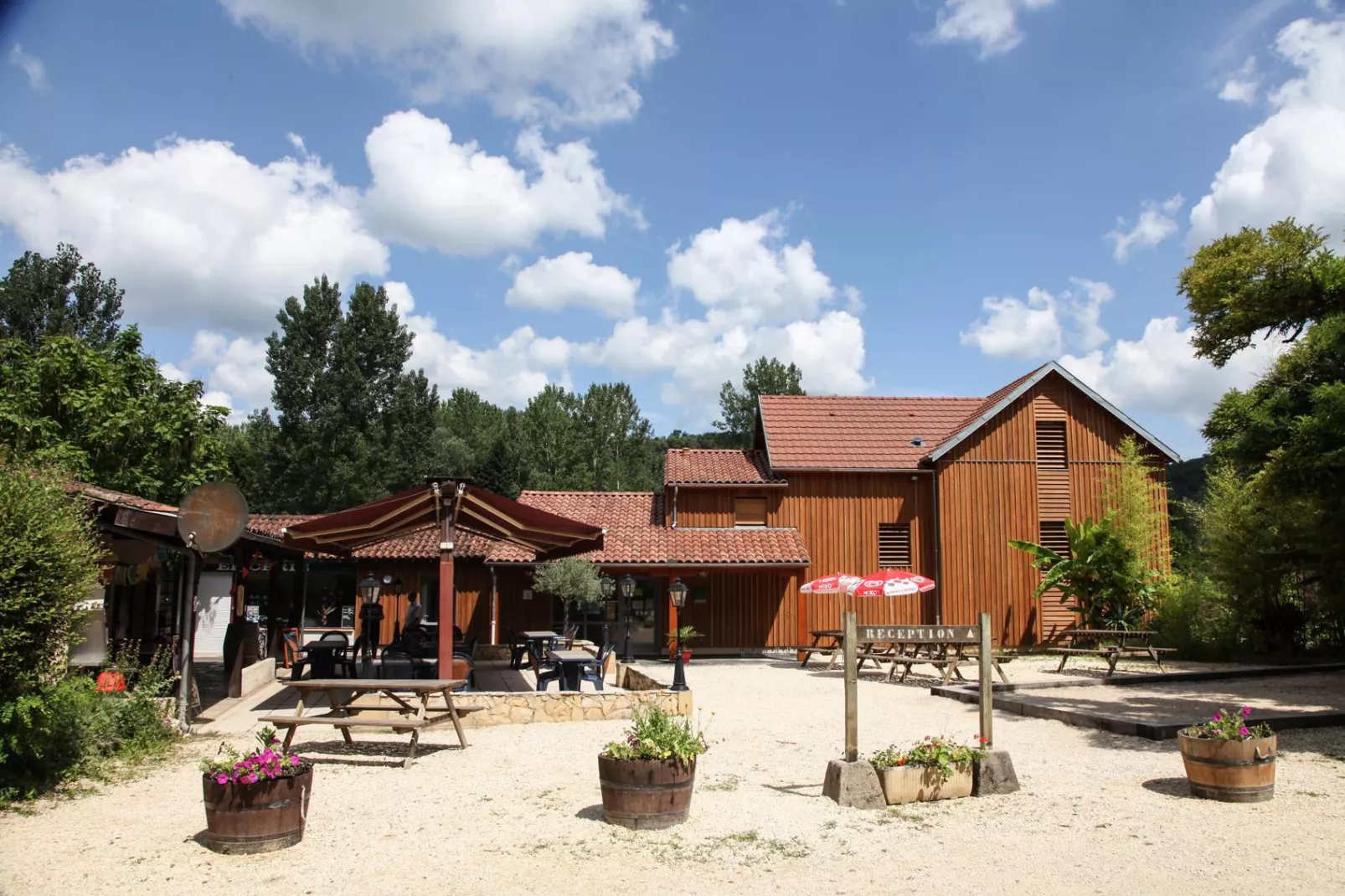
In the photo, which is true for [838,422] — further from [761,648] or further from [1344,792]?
[1344,792]

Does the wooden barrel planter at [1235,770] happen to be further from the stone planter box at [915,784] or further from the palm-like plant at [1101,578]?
the palm-like plant at [1101,578]

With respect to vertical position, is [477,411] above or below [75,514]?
above

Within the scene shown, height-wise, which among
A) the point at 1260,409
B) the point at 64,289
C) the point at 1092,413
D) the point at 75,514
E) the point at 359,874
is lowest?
the point at 359,874

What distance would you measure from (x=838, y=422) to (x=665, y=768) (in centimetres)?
2112

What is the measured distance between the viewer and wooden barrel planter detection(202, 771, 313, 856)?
5727 mm

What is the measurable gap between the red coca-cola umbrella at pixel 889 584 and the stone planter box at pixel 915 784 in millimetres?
10423

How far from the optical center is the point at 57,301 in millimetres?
37781

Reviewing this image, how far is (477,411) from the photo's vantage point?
214 ft

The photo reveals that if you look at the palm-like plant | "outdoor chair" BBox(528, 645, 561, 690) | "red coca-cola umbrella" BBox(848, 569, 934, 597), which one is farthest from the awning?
the palm-like plant

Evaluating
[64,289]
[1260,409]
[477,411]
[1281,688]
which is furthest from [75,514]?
[477,411]

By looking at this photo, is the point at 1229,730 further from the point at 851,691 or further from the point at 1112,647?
the point at 1112,647

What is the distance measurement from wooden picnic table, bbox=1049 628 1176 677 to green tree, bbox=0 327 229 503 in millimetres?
17437

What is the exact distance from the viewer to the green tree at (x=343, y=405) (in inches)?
1720

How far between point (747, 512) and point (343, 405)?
1045 inches
